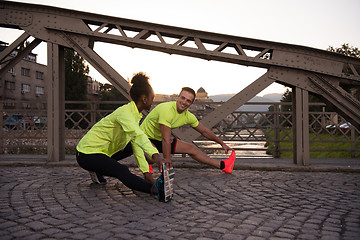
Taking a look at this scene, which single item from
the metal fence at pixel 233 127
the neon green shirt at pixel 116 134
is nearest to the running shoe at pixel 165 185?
the neon green shirt at pixel 116 134

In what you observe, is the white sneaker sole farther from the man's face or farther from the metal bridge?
the metal bridge

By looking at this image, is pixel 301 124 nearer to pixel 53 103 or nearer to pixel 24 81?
pixel 53 103

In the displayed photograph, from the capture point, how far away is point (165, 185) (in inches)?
150

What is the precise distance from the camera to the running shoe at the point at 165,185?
3.75 m

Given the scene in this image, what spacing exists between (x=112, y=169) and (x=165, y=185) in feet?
3.14

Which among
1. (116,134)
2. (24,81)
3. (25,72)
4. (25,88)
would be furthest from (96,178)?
(25,88)

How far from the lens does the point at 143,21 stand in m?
7.09

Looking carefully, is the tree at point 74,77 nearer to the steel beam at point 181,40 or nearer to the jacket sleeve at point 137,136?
the steel beam at point 181,40

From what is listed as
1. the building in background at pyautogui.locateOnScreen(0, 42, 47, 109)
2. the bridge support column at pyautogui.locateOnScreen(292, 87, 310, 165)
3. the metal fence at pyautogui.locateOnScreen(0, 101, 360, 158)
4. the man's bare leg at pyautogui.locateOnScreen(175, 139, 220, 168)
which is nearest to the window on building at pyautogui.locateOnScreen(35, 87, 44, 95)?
the building in background at pyautogui.locateOnScreen(0, 42, 47, 109)

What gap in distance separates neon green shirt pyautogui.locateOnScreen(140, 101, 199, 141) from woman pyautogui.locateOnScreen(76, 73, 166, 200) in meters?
0.79

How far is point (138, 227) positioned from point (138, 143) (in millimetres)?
1180

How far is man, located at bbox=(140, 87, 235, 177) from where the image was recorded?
208 inches

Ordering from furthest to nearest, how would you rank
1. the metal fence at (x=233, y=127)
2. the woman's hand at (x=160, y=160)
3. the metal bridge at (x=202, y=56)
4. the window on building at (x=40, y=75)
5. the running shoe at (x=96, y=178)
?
1. the window on building at (x=40, y=75)
2. the metal fence at (x=233, y=127)
3. the metal bridge at (x=202, y=56)
4. the running shoe at (x=96, y=178)
5. the woman's hand at (x=160, y=160)

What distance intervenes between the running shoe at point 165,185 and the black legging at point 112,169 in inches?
10.9
